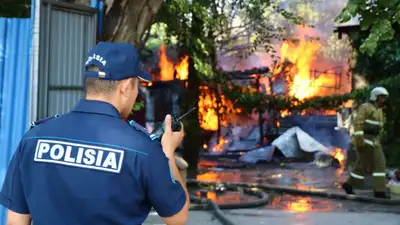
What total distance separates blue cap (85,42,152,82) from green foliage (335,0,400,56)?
12.5 feet

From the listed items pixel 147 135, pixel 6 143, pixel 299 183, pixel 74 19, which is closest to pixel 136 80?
pixel 147 135

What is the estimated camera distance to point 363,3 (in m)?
5.49

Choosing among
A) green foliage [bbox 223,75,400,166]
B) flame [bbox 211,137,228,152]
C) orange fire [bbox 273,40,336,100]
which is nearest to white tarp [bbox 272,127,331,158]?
green foliage [bbox 223,75,400,166]

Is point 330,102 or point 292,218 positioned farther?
point 330,102

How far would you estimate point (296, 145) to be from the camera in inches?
812

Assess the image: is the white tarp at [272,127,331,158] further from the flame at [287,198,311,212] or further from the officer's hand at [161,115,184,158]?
the officer's hand at [161,115,184,158]

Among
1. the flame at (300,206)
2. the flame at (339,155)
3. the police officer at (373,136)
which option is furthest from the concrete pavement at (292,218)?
the flame at (339,155)

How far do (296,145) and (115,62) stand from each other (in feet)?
62.7

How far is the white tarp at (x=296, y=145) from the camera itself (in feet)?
66.4

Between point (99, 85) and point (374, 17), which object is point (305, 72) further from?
point (99, 85)

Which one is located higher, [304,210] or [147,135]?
[147,135]

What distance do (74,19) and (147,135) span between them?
8.92ft

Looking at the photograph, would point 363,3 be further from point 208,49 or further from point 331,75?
point 331,75

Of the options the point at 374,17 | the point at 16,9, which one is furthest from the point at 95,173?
the point at 16,9
